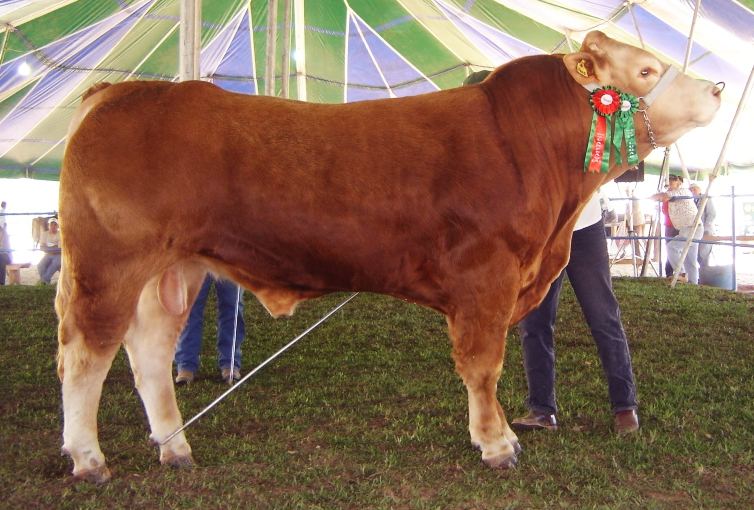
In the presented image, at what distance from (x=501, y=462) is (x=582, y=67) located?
5.16 feet

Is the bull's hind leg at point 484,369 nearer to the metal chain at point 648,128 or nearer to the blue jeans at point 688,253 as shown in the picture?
the metal chain at point 648,128

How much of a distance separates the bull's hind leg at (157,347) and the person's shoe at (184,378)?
1363 mm

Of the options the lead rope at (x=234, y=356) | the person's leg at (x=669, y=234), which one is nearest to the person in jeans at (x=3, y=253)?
the lead rope at (x=234, y=356)

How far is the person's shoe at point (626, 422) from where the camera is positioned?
3166 millimetres

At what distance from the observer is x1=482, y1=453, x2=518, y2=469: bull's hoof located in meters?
2.76

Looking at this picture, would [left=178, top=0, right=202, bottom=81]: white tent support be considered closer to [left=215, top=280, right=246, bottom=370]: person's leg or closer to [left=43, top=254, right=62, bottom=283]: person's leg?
[left=215, top=280, right=246, bottom=370]: person's leg

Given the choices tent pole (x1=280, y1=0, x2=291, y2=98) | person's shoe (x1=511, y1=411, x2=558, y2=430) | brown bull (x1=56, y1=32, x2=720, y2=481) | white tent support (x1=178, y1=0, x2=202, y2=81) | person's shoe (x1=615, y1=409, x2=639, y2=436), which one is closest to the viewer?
brown bull (x1=56, y1=32, x2=720, y2=481)

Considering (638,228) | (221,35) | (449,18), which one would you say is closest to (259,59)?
(221,35)

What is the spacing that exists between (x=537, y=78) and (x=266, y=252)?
1.28 metres

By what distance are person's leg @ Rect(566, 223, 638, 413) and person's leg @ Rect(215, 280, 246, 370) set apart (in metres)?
2.14

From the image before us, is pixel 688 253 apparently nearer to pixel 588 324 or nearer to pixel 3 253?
pixel 588 324

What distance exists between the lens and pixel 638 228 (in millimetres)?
15430

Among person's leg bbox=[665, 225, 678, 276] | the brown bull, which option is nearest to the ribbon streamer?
the brown bull

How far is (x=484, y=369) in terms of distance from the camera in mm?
2754
